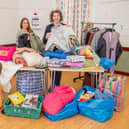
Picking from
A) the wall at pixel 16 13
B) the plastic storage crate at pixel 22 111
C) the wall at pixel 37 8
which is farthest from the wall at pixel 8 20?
the plastic storage crate at pixel 22 111

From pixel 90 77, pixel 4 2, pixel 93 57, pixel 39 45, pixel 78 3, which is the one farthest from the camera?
pixel 78 3

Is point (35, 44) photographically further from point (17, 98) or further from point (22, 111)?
point (22, 111)

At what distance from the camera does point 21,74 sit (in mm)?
2463

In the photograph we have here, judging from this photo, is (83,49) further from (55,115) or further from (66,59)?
(55,115)

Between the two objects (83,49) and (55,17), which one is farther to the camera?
(55,17)

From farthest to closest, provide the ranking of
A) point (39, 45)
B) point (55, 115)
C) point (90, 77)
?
point (39, 45) → point (90, 77) → point (55, 115)

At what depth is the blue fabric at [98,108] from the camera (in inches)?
87.3

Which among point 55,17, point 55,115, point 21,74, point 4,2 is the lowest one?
point 55,115

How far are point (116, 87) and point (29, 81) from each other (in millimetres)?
1150

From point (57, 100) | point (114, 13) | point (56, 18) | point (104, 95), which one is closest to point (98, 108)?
point (104, 95)

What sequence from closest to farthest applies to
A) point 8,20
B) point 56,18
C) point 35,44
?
point 56,18 → point 35,44 → point 8,20

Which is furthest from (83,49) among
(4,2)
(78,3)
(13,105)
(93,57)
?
(4,2)

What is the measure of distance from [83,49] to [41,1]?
2468mm

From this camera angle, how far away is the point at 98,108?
7.32 feet
